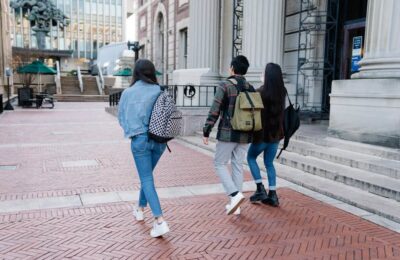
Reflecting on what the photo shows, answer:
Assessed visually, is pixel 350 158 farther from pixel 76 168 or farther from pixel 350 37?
pixel 350 37

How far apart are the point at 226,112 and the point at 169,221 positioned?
5.22 ft

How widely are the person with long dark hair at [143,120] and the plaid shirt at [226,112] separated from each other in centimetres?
86

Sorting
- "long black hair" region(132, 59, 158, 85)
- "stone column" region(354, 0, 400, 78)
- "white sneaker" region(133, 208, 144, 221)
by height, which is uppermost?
"stone column" region(354, 0, 400, 78)

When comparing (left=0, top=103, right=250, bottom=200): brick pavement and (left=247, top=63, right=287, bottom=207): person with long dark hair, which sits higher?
(left=247, top=63, right=287, bottom=207): person with long dark hair

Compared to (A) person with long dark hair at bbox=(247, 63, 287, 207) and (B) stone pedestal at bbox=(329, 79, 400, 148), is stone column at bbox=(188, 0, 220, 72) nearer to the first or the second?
(B) stone pedestal at bbox=(329, 79, 400, 148)

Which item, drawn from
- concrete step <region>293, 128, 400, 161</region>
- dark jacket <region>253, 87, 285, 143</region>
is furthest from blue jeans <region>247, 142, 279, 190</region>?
concrete step <region>293, 128, 400, 161</region>

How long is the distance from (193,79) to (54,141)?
6.02 m

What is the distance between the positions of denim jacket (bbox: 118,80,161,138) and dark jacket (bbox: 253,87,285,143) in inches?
64.5

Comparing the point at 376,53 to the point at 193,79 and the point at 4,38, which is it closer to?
the point at 193,79

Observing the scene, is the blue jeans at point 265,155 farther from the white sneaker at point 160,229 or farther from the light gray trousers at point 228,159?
the white sneaker at point 160,229

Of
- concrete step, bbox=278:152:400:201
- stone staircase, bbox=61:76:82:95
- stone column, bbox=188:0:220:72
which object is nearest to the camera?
concrete step, bbox=278:152:400:201

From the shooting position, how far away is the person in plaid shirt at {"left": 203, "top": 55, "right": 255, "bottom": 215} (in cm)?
507

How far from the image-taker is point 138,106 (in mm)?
4414

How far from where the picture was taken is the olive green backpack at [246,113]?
4973 millimetres
